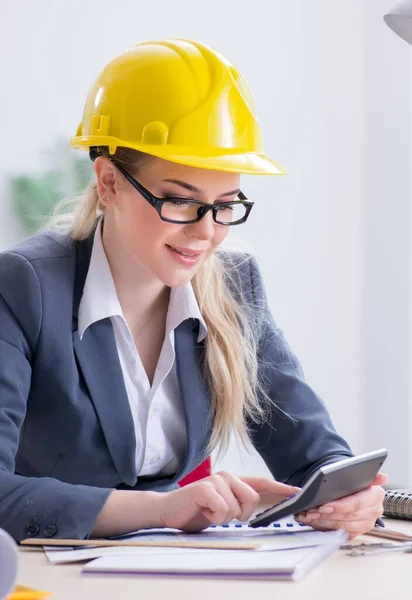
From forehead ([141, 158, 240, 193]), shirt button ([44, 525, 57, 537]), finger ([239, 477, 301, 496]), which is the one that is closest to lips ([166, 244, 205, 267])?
forehead ([141, 158, 240, 193])

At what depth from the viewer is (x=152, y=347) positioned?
1.67m

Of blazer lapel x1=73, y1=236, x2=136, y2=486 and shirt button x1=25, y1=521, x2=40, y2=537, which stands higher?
blazer lapel x1=73, y1=236, x2=136, y2=486

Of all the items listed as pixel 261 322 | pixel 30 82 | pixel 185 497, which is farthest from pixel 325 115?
pixel 185 497

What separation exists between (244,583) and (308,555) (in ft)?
0.38

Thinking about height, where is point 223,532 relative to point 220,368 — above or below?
below

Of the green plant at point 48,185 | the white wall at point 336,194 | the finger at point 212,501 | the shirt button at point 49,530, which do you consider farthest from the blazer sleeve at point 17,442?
the white wall at point 336,194

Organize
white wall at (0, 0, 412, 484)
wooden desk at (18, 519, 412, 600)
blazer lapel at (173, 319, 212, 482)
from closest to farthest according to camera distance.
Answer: wooden desk at (18, 519, 412, 600) < blazer lapel at (173, 319, 212, 482) < white wall at (0, 0, 412, 484)

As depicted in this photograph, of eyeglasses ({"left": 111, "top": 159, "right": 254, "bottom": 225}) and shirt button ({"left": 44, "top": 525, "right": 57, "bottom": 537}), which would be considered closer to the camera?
shirt button ({"left": 44, "top": 525, "right": 57, "bottom": 537})

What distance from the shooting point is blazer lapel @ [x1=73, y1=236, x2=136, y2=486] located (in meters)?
1.52

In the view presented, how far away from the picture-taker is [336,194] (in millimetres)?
3936

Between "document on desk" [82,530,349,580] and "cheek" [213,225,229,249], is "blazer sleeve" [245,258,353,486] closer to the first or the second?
"cheek" [213,225,229,249]

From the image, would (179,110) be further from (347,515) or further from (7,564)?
(7,564)

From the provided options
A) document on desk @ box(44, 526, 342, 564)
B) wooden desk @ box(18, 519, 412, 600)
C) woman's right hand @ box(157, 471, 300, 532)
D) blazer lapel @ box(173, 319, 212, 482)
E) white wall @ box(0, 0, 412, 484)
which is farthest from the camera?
white wall @ box(0, 0, 412, 484)

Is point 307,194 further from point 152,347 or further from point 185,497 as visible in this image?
point 185,497
